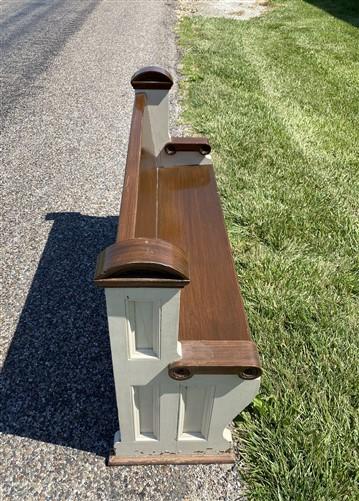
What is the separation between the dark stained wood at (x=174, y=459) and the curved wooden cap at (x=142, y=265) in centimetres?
113

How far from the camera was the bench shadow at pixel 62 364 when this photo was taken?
2.05 metres

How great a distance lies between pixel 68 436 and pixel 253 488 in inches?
36.8

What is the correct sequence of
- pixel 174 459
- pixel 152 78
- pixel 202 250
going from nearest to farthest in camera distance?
pixel 174 459
pixel 202 250
pixel 152 78

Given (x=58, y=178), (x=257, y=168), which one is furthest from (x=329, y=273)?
(x=58, y=178)

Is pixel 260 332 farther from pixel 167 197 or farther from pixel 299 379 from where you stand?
pixel 167 197

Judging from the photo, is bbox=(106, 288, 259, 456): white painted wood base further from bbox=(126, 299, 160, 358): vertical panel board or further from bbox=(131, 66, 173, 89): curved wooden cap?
bbox=(131, 66, 173, 89): curved wooden cap

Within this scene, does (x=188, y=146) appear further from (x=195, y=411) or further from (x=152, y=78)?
(x=195, y=411)

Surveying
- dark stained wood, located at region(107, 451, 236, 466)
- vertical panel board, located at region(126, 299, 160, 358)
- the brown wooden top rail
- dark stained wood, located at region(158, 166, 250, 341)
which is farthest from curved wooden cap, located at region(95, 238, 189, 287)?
dark stained wood, located at region(107, 451, 236, 466)

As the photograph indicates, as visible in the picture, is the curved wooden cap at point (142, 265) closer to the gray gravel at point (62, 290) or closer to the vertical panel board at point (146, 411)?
the vertical panel board at point (146, 411)

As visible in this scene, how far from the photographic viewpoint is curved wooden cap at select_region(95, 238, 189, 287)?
1179mm

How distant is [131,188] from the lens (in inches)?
63.1

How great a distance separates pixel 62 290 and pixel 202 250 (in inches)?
44.7

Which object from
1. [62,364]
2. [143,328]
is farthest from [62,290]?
[143,328]

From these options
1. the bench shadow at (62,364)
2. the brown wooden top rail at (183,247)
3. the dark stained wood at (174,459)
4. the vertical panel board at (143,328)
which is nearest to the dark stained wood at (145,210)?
the brown wooden top rail at (183,247)
